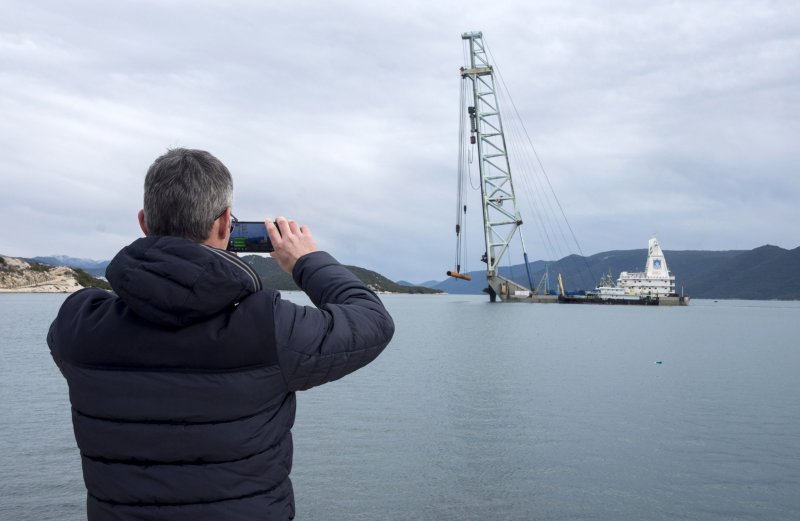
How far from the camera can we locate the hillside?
115 metres

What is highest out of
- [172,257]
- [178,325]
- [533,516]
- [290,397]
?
[172,257]

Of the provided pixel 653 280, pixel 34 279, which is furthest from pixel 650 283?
pixel 34 279

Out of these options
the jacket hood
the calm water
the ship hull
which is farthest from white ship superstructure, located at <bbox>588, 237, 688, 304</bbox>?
the jacket hood

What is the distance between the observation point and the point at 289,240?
1.95 m

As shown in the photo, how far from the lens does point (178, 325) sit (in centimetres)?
160

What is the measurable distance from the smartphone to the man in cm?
15

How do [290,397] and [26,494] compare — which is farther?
[26,494]

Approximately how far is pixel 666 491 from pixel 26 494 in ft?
24.4

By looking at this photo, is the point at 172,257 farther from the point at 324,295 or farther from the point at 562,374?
the point at 562,374

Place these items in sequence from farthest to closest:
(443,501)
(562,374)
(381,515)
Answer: (562,374)
(443,501)
(381,515)

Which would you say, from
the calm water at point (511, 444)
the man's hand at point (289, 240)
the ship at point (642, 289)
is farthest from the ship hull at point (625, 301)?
the man's hand at point (289, 240)

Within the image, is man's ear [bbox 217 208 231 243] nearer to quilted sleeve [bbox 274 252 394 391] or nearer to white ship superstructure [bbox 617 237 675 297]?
quilted sleeve [bbox 274 252 394 391]

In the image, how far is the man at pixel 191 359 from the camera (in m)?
1.60

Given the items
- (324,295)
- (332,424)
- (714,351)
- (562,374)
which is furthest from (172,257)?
(714,351)
